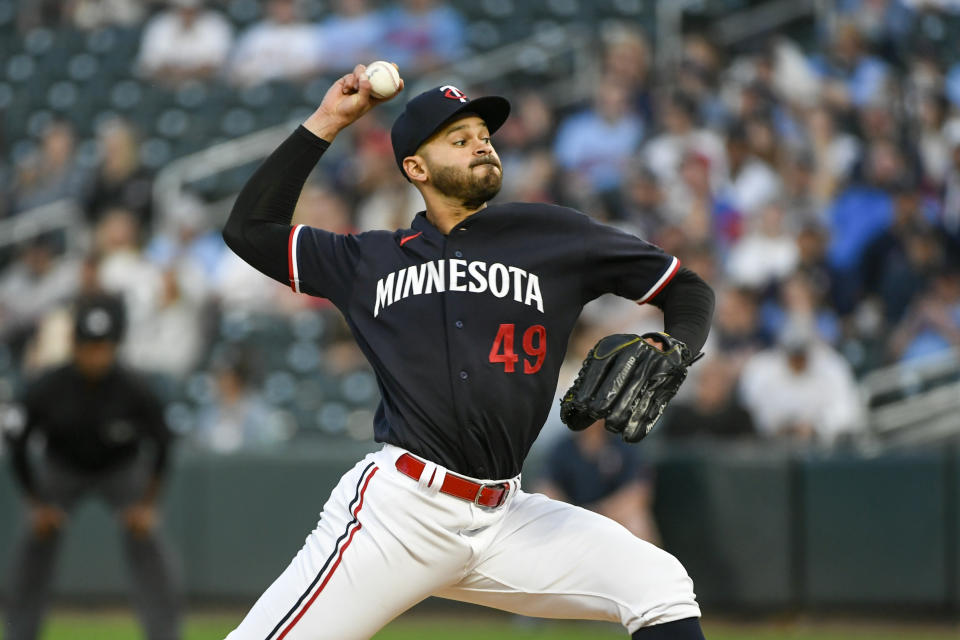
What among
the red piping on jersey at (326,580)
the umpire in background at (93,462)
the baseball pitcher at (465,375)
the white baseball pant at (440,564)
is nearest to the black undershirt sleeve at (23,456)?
the umpire in background at (93,462)

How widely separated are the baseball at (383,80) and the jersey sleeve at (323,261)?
0.41m

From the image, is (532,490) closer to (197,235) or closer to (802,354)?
(802,354)

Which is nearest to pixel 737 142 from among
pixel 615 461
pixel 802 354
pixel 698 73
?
pixel 698 73

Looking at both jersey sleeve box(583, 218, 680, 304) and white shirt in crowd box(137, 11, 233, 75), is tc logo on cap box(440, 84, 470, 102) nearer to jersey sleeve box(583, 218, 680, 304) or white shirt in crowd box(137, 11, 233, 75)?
jersey sleeve box(583, 218, 680, 304)

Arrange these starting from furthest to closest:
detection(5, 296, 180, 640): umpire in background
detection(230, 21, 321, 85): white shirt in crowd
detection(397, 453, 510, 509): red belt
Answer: detection(230, 21, 321, 85): white shirt in crowd < detection(5, 296, 180, 640): umpire in background < detection(397, 453, 510, 509): red belt

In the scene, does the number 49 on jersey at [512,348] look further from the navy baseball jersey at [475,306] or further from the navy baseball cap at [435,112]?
the navy baseball cap at [435,112]

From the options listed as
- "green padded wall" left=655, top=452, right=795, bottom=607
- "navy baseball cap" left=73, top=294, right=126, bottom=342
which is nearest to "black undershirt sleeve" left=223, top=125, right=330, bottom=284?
"navy baseball cap" left=73, top=294, right=126, bottom=342

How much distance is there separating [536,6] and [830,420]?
20.2 feet

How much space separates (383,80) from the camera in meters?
3.75

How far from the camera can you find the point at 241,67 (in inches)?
489

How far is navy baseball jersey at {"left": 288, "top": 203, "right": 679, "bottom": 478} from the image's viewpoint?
358 cm

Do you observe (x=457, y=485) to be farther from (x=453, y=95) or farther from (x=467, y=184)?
(x=453, y=95)

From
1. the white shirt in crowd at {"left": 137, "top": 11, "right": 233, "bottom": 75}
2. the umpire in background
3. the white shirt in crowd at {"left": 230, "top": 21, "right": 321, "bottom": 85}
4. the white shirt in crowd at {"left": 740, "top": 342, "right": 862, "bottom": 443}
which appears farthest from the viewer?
the white shirt in crowd at {"left": 137, "top": 11, "right": 233, "bottom": 75}

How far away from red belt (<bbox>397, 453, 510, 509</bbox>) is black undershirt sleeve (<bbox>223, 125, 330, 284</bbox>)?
675 mm
